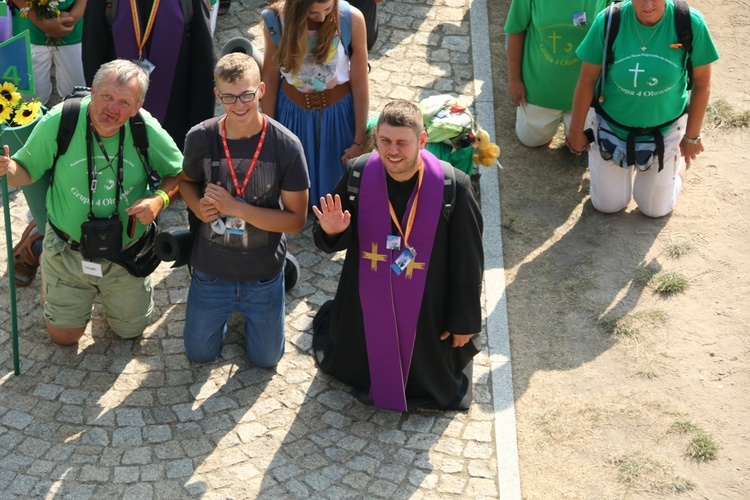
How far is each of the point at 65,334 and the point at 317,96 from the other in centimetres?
245

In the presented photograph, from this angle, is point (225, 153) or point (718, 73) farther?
point (718, 73)

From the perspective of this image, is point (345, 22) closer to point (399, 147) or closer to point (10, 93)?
point (399, 147)

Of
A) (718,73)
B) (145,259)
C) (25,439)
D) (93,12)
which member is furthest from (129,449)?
(718,73)

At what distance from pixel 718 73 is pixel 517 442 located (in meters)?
5.09

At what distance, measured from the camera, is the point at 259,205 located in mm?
6492

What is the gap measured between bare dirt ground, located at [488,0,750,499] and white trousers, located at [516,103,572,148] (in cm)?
12

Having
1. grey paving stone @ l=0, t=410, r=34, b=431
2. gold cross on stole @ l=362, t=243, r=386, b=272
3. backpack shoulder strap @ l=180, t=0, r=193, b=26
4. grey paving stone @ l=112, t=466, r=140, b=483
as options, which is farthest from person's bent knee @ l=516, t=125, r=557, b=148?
grey paving stone @ l=0, t=410, r=34, b=431

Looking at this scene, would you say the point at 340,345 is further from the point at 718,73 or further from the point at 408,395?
the point at 718,73

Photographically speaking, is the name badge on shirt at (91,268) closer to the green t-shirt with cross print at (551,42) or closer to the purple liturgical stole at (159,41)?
the purple liturgical stole at (159,41)

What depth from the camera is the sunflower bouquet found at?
6410 mm

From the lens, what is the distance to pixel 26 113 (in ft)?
21.5

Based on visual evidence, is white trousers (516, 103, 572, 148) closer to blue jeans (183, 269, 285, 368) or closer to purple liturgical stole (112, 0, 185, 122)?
purple liturgical stole (112, 0, 185, 122)

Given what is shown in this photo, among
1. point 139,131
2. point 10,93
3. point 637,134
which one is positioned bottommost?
point 637,134

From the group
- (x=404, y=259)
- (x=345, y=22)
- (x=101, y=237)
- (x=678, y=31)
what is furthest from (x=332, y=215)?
(x=678, y=31)
